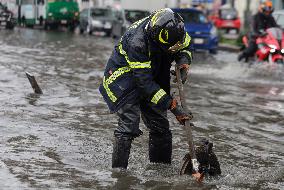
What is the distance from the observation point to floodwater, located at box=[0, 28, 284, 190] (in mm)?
7004

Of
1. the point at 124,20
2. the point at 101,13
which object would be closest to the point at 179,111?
the point at 124,20

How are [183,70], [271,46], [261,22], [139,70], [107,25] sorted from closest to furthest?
[139,70] < [183,70] < [271,46] < [261,22] < [107,25]

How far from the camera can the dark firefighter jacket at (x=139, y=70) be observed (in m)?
6.69

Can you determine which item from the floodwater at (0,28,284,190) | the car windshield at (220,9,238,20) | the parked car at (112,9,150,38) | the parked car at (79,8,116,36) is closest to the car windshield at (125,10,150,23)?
the parked car at (112,9,150,38)

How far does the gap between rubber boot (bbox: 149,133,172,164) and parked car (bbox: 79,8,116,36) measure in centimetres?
2932

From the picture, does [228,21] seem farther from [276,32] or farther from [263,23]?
[276,32]

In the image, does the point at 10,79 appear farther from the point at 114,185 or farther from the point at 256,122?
the point at 114,185

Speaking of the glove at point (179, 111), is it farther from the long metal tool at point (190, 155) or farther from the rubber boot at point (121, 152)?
the rubber boot at point (121, 152)

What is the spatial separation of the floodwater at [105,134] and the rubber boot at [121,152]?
0.25 ft

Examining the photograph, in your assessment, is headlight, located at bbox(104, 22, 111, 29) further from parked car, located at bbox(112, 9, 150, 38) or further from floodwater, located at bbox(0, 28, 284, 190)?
floodwater, located at bbox(0, 28, 284, 190)

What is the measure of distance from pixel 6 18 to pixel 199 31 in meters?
17.6

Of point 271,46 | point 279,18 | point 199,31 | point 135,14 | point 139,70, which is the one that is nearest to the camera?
point 139,70

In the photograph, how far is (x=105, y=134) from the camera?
9266 millimetres

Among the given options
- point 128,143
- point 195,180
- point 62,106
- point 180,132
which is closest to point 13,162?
point 128,143
